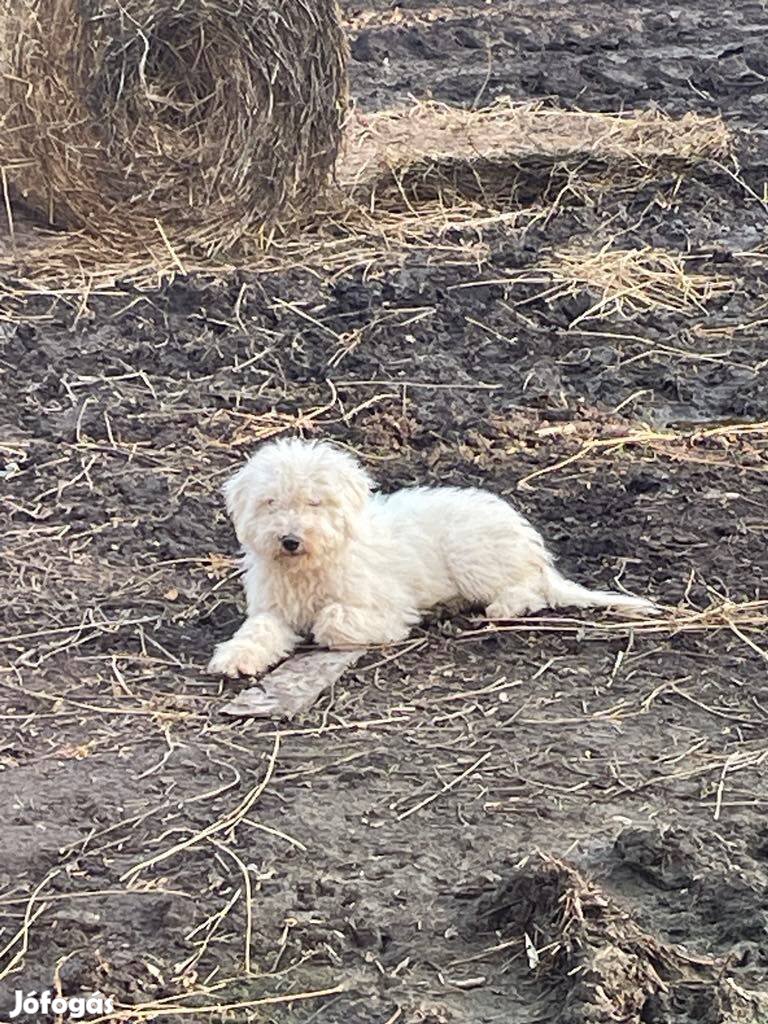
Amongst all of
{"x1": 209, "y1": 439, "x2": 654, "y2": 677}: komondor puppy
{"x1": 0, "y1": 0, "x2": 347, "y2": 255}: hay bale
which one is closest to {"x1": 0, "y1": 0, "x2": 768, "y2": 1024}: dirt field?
{"x1": 209, "y1": 439, "x2": 654, "y2": 677}: komondor puppy

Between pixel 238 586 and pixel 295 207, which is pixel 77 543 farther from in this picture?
pixel 295 207

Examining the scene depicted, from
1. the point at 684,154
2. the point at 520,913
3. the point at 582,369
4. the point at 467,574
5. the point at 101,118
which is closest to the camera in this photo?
the point at 520,913

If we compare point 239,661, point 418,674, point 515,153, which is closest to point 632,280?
point 515,153

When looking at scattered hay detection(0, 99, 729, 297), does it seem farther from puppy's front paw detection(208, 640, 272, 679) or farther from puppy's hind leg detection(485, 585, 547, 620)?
puppy's front paw detection(208, 640, 272, 679)

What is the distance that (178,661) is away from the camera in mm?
5520

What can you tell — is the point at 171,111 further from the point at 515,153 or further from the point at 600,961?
the point at 600,961

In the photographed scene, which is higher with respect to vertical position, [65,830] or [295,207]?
[65,830]

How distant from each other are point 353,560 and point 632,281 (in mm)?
3541

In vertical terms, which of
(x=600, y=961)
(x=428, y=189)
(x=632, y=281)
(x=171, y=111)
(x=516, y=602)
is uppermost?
(x=600, y=961)

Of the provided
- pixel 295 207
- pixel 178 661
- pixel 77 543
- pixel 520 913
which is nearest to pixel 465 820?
pixel 520 913

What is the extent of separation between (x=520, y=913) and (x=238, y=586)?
243 cm

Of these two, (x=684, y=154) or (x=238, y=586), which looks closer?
(x=238, y=586)

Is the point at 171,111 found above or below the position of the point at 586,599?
above

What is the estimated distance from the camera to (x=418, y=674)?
214 inches
